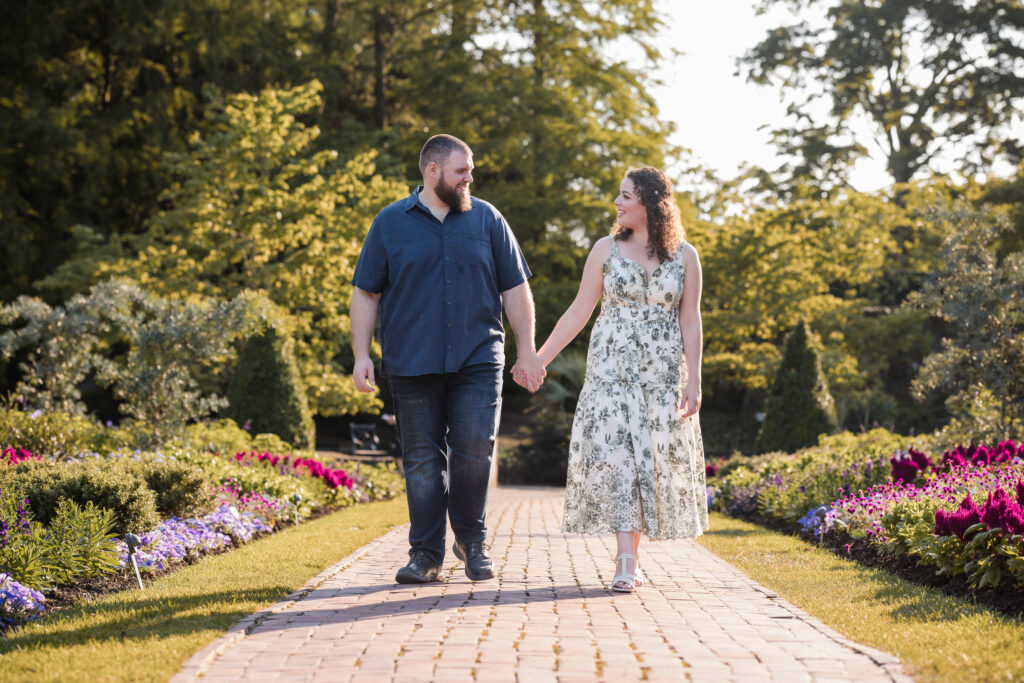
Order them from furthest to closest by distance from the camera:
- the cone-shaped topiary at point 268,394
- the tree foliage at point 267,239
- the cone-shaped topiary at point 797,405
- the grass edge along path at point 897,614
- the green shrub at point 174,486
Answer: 1. the tree foliage at point 267,239
2. the cone-shaped topiary at point 797,405
3. the cone-shaped topiary at point 268,394
4. the green shrub at point 174,486
5. the grass edge along path at point 897,614

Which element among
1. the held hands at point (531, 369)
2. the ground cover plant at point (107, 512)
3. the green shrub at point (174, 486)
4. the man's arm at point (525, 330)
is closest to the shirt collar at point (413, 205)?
the man's arm at point (525, 330)

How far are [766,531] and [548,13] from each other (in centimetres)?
1915

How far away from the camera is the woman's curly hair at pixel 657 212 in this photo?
5.54 metres

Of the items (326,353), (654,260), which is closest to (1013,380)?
(654,260)

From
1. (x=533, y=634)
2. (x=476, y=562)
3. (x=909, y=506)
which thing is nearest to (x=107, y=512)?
(x=476, y=562)

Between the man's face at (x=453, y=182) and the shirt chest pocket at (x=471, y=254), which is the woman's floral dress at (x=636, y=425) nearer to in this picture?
the shirt chest pocket at (x=471, y=254)

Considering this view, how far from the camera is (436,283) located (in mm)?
5305

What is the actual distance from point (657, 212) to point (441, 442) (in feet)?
5.41

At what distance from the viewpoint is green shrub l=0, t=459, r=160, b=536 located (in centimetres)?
586

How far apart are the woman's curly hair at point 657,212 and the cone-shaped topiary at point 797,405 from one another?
11205 mm

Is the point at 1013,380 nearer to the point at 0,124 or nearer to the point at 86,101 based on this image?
the point at 0,124

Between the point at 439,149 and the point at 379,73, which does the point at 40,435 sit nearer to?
the point at 439,149

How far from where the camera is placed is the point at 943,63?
30234 mm

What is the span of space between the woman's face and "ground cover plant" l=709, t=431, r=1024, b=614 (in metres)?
2.24
